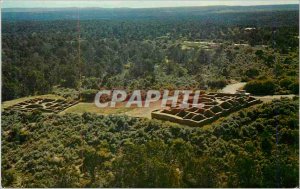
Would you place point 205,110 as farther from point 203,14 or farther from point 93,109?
point 203,14

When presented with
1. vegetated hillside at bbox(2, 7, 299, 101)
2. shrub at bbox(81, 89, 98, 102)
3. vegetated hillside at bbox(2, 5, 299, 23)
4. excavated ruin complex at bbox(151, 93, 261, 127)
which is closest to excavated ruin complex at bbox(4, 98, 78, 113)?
shrub at bbox(81, 89, 98, 102)

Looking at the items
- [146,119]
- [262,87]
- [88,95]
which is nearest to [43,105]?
[88,95]

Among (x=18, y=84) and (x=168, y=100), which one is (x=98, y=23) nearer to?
(x=18, y=84)

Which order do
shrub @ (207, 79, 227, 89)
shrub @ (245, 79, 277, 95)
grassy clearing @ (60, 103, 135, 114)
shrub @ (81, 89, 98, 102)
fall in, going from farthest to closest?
shrub @ (207, 79, 227, 89)
shrub @ (81, 89, 98, 102)
shrub @ (245, 79, 277, 95)
grassy clearing @ (60, 103, 135, 114)

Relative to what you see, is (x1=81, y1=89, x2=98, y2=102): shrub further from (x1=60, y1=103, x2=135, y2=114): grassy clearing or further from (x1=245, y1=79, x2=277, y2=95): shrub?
(x1=245, y1=79, x2=277, y2=95): shrub

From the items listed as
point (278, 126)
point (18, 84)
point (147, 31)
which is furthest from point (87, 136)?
point (147, 31)
